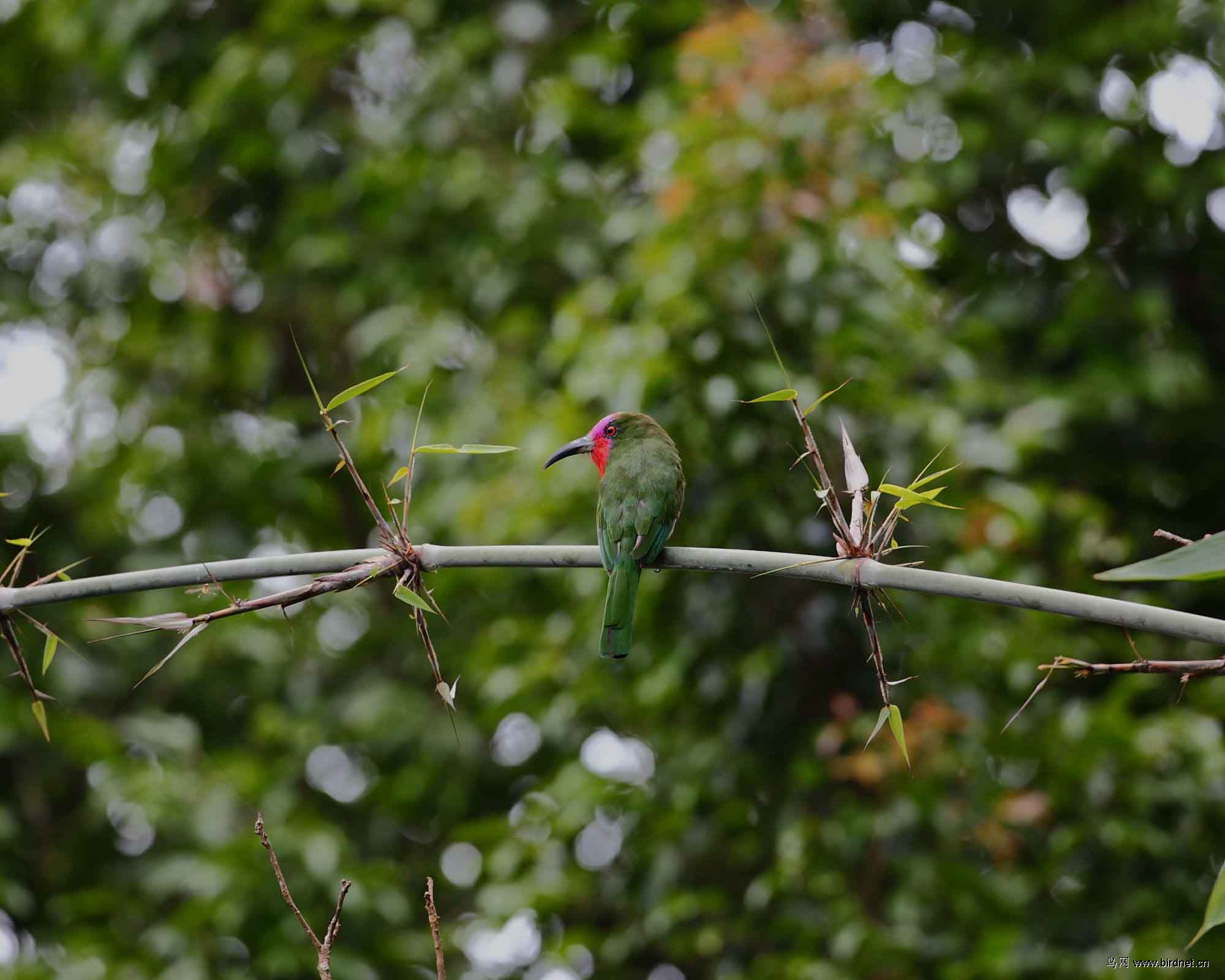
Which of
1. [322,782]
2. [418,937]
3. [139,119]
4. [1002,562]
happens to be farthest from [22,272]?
[1002,562]

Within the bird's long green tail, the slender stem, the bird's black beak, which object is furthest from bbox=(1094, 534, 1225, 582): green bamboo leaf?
the bird's black beak

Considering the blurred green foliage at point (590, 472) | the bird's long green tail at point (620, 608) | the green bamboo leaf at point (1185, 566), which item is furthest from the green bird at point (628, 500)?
the green bamboo leaf at point (1185, 566)

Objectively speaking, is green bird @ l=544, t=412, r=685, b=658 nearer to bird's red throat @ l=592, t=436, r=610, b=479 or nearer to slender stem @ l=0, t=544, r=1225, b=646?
bird's red throat @ l=592, t=436, r=610, b=479

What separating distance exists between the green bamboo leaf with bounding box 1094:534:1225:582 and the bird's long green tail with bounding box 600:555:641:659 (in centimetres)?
133

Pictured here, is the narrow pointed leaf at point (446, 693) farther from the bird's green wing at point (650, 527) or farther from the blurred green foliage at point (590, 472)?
the blurred green foliage at point (590, 472)

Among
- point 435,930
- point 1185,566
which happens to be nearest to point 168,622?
point 435,930

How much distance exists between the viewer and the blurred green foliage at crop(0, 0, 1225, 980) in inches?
142

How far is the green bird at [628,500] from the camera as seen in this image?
253 centimetres

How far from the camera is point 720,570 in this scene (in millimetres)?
1583

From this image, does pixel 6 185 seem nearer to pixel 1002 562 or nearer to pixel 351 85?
pixel 351 85

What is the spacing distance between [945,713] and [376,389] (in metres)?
2.48

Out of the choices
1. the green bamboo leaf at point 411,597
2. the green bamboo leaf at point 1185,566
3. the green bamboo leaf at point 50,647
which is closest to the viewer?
the green bamboo leaf at point 1185,566

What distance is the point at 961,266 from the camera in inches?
186

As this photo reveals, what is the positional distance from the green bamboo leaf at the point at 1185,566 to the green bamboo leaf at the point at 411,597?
2.31ft
